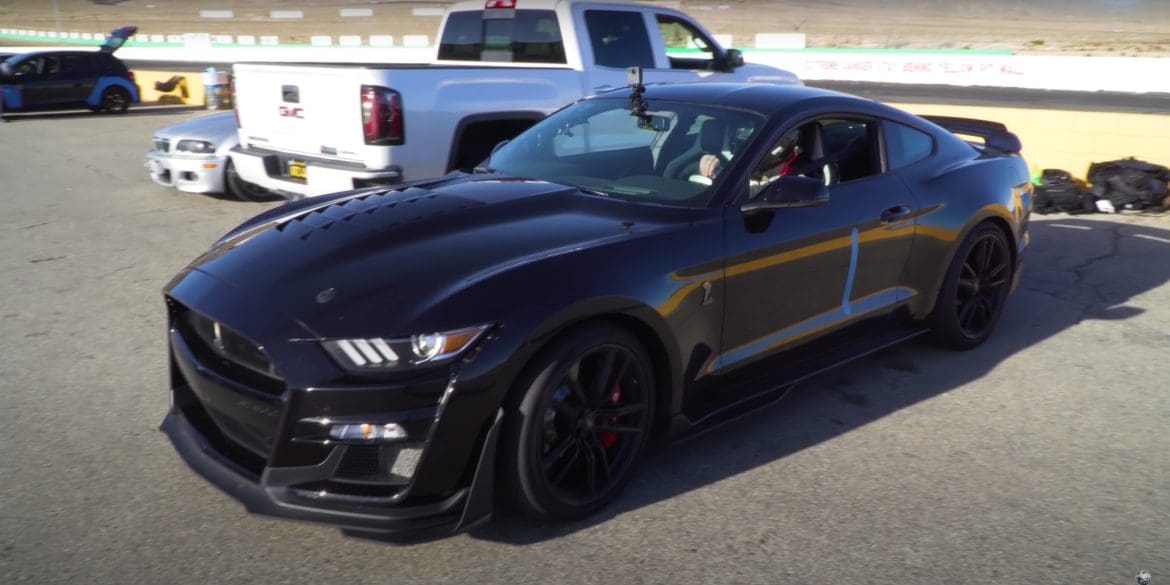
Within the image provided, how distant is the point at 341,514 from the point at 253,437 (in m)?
0.47

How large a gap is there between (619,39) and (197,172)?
169 inches

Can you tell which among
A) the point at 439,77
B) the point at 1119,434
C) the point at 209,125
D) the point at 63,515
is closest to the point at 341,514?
the point at 63,515

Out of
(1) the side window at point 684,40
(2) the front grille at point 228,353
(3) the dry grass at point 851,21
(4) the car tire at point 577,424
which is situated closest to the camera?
(2) the front grille at point 228,353

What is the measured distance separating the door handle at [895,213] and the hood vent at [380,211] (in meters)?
2.03

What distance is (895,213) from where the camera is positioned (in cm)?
476

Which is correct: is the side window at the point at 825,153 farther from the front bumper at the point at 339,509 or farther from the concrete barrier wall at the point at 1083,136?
the concrete barrier wall at the point at 1083,136

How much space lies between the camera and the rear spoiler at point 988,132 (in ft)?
19.8

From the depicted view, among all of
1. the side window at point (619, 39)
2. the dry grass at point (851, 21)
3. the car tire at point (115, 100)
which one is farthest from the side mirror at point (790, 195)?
the dry grass at point (851, 21)

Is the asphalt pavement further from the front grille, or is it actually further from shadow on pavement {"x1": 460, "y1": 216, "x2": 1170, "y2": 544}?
the front grille

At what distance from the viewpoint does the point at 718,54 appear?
991 centimetres

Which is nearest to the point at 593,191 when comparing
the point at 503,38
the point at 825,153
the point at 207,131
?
the point at 825,153

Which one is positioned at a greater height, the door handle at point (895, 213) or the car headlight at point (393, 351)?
the door handle at point (895, 213)

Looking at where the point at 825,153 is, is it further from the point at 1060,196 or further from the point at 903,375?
the point at 1060,196

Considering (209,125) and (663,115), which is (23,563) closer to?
(663,115)
